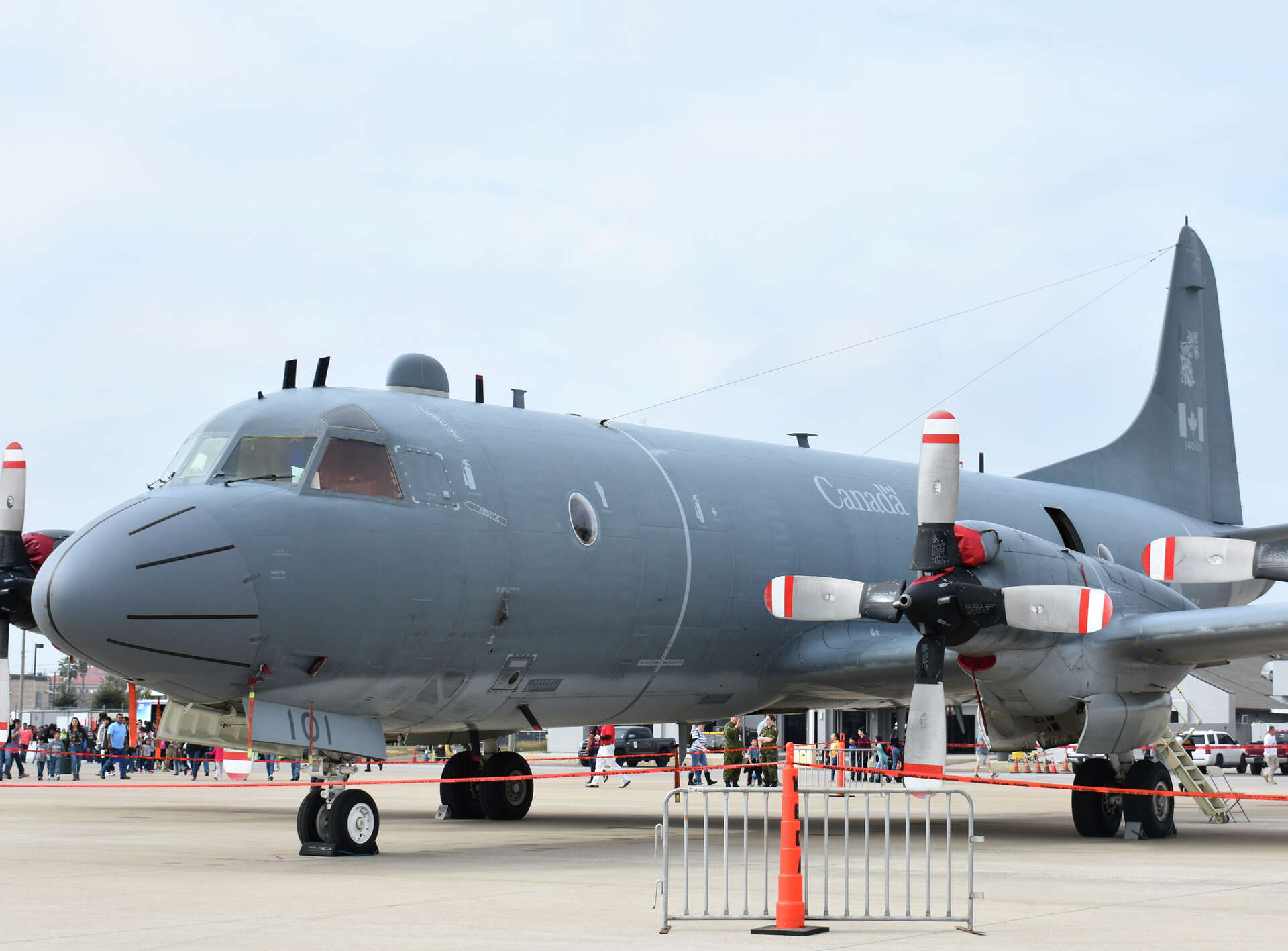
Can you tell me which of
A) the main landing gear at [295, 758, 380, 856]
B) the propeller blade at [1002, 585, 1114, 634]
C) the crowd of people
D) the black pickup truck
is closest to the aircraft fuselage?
the main landing gear at [295, 758, 380, 856]

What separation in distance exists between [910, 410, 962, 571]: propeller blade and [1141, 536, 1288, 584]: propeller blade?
190 centimetres

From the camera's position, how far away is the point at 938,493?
13.3 meters

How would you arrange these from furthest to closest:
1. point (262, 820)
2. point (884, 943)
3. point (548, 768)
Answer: point (548, 768), point (262, 820), point (884, 943)

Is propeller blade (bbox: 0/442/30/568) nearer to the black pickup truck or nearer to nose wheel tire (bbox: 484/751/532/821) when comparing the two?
nose wheel tire (bbox: 484/751/532/821)

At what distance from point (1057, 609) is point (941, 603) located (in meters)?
1.05

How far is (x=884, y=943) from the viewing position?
26.0ft

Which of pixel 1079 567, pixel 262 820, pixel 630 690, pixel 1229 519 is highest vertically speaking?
pixel 1229 519

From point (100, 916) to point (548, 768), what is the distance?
33.6 metres

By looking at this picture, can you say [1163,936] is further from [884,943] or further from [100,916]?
[100,916]

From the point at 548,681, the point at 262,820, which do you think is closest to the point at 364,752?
the point at 548,681

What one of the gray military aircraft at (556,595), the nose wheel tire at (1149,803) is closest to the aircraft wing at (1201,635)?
the gray military aircraft at (556,595)

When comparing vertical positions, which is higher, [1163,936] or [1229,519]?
[1229,519]

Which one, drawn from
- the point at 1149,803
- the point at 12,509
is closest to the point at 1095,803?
the point at 1149,803

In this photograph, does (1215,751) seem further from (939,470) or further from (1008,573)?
(939,470)
